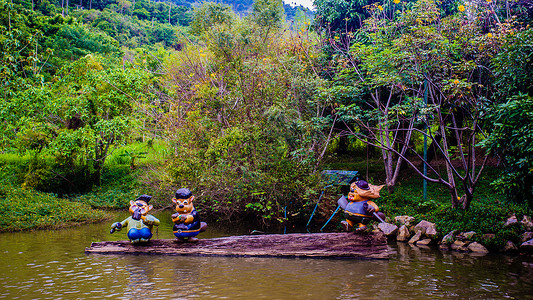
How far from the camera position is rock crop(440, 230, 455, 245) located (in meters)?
9.29


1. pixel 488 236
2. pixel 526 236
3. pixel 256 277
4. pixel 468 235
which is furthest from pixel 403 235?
pixel 256 277

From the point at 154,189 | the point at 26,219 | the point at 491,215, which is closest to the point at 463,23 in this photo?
the point at 491,215

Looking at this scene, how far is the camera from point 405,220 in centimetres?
1070

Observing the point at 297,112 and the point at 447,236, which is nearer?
the point at 447,236

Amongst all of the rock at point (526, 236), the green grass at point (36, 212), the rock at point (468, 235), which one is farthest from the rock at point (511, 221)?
the green grass at point (36, 212)

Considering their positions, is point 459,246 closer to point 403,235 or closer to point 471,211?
point 471,211

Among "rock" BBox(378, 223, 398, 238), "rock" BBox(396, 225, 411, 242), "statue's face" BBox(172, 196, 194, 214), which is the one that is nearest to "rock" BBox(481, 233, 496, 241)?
"rock" BBox(396, 225, 411, 242)

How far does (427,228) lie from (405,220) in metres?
0.79

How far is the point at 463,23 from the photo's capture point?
10.7 meters

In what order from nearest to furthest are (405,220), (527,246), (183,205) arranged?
(183,205) → (527,246) → (405,220)

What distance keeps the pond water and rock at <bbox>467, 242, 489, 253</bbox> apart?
1.30ft

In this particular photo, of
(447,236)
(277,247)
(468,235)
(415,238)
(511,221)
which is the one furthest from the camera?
(415,238)

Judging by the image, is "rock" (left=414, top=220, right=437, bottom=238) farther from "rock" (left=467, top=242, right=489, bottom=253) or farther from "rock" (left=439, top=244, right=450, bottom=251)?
"rock" (left=467, top=242, right=489, bottom=253)

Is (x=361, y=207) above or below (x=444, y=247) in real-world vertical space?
above
